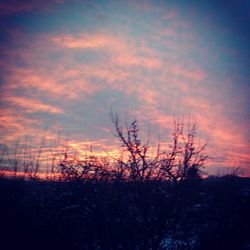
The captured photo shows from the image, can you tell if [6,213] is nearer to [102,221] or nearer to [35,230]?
[35,230]

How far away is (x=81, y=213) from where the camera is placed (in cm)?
809

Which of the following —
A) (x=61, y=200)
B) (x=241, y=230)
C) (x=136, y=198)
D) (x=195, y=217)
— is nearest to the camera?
(x=136, y=198)

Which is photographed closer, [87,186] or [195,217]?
[87,186]

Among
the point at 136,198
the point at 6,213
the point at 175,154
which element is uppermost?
the point at 175,154

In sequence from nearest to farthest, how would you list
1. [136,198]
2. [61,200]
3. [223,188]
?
[136,198] → [61,200] → [223,188]

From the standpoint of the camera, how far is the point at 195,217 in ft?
59.8

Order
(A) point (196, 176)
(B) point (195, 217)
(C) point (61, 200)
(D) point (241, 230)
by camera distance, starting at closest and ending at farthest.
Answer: (A) point (196, 176)
(C) point (61, 200)
(D) point (241, 230)
(B) point (195, 217)

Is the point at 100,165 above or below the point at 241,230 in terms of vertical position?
above

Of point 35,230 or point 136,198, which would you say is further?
point 35,230

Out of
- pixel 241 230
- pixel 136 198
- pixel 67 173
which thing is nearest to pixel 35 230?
pixel 67 173

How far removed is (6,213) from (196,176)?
6162 mm

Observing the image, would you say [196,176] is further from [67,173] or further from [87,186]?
[67,173]

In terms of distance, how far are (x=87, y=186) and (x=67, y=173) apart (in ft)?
2.22

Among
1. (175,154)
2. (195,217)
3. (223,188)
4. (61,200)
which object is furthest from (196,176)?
(223,188)
